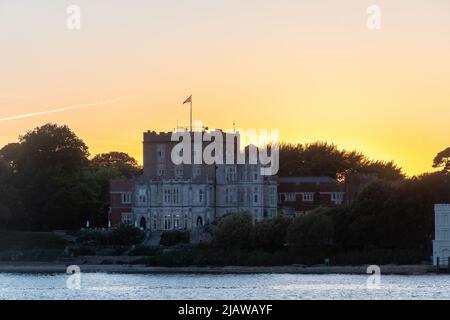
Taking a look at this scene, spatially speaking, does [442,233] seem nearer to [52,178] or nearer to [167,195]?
[167,195]

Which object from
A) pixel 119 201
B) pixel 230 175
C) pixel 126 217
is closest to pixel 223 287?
pixel 230 175

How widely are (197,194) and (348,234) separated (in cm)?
1979

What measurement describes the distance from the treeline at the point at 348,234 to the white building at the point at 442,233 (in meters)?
1.51

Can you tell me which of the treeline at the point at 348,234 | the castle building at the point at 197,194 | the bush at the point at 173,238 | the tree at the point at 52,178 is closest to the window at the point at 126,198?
the castle building at the point at 197,194

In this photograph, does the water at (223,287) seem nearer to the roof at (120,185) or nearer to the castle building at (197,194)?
the castle building at (197,194)

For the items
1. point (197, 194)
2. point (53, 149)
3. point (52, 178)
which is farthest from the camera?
point (53, 149)

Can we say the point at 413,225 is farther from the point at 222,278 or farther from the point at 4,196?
the point at 4,196

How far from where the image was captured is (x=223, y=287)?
68.4m

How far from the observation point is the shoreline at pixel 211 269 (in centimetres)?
8138

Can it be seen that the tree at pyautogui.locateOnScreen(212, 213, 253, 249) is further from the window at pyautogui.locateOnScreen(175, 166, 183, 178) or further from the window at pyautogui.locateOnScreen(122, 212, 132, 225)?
the window at pyautogui.locateOnScreen(122, 212, 132, 225)

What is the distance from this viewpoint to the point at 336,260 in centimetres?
8588

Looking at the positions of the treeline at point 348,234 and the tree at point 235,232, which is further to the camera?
the tree at point 235,232

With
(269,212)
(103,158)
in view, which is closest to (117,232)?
(269,212)
